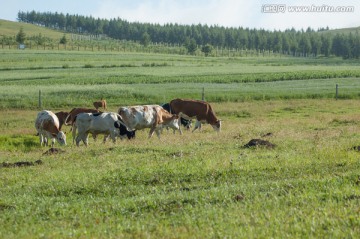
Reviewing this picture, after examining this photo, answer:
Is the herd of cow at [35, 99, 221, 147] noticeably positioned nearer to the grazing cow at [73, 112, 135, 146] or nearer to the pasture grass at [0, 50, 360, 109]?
the grazing cow at [73, 112, 135, 146]

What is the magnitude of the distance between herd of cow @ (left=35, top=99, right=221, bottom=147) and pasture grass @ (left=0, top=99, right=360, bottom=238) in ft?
13.2

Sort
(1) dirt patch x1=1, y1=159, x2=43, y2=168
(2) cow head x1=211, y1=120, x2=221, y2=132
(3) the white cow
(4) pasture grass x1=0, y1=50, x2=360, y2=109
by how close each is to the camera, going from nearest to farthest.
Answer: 1. (1) dirt patch x1=1, y1=159, x2=43, y2=168
2. (3) the white cow
3. (2) cow head x1=211, y1=120, x2=221, y2=132
4. (4) pasture grass x1=0, y1=50, x2=360, y2=109

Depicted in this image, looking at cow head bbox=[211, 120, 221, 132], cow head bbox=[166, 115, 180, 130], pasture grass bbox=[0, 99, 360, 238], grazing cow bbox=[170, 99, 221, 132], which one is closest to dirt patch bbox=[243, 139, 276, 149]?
pasture grass bbox=[0, 99, 360, 238]

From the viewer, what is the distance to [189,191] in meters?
11.7

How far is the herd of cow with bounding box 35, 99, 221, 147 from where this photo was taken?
22.7 m

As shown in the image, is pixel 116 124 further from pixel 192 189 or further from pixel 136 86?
pixel 136 86

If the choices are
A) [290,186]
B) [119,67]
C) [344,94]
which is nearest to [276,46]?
[119,67]

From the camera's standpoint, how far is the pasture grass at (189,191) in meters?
9.05

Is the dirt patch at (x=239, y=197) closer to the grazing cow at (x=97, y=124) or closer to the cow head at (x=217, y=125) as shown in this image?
the grazing cow at (x=97, y=124)

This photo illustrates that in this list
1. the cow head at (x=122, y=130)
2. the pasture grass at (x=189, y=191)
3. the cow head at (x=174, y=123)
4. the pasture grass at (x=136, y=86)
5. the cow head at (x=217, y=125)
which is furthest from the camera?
the pasture grass at (x=136, y=86)

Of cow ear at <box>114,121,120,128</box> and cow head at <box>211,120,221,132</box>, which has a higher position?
cow ear at <box>114,121,120,128</box>

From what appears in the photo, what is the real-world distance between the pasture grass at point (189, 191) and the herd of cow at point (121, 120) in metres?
4.02

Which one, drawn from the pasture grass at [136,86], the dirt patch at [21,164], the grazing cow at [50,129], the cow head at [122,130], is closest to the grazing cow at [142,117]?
the cow head at [122,130]

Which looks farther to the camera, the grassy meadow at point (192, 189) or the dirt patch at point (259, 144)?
the dirt patch at point (259, 144)
